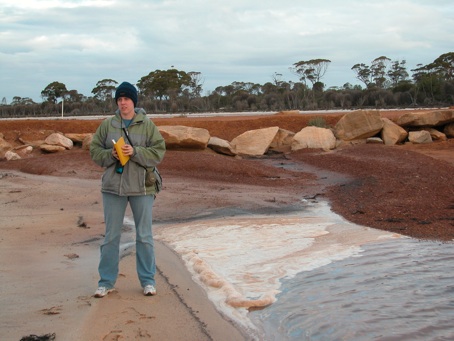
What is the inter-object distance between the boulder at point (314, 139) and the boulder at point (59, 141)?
7.53 metres

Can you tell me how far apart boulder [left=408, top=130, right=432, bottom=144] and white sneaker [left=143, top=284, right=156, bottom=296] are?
17.4 metres

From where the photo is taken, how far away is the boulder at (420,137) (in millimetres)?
20934

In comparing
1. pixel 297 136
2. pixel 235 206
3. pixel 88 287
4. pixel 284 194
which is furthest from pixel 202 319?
pixel 297 136

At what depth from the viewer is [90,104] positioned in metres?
57.2

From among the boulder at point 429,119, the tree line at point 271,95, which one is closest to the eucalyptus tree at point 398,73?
the tree line at point 271,95

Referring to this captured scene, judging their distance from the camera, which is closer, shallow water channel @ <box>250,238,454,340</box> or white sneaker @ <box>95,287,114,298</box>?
shallow water channel @ <box>250,238,454,340</box>

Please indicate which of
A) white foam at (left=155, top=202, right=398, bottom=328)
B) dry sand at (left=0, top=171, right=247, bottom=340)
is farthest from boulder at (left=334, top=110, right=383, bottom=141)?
dry sand at (left=0, top=171, right=247, bottom=340)

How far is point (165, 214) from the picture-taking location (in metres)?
10.0

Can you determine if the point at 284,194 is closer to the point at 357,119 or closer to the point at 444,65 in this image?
the point at 357,119

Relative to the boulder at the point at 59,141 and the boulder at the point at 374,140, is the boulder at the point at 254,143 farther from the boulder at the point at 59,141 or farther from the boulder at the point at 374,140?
the boulder at the point at 59,141

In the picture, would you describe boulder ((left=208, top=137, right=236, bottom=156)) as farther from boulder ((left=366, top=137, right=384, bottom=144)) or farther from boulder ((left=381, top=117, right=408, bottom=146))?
boulder ((left=381, top=117, right=408, bottom=146))

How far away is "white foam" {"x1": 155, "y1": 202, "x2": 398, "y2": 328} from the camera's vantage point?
555 centimetres

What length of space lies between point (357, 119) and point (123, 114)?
17430 mm

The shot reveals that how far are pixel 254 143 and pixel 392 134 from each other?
4.91 m
